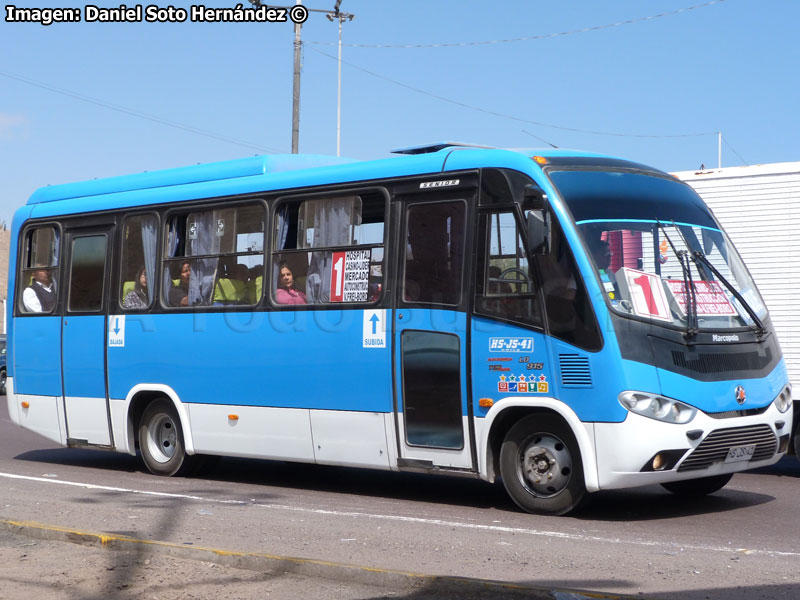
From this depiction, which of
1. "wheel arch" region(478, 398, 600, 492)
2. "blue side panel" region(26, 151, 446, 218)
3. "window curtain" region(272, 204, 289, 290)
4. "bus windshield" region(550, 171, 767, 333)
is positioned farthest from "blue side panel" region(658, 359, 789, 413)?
"window curtain" region(272, 204, 289, 290)

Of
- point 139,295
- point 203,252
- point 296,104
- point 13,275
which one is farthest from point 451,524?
point 296,104

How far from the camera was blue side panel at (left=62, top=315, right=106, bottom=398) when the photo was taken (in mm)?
13980

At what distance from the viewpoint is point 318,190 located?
38.6 feet

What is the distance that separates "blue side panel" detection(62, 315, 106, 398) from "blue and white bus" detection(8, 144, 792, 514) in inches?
1.1

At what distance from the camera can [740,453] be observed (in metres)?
9.71

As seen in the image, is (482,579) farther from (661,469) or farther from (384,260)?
(384,260)

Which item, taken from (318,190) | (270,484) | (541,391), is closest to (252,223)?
(318,190)

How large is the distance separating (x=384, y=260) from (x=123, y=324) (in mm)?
4182

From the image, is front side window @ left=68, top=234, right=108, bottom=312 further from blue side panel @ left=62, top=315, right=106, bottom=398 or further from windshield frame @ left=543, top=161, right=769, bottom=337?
windshield frame @ left=543, top=161, right=769, bottom=337

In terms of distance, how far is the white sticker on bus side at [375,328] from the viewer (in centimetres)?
1089

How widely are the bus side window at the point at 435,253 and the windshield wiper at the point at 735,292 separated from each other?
2070 millimetres

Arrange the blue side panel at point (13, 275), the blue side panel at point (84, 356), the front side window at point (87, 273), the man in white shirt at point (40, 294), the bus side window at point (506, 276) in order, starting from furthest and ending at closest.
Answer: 1. the blue side panel at point (13, 275)
2. the man in white shirt at point (40, 294)
3. the front side window at point (87, 273)
4. the blue side panel at point (84, 356)
5. the bus side window at point (506, 276)

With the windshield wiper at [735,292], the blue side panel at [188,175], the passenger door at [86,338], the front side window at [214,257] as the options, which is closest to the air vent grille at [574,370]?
the windshield wiper at [735,292]

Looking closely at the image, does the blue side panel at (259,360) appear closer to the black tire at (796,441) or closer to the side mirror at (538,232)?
the side mirror at (538,232)
